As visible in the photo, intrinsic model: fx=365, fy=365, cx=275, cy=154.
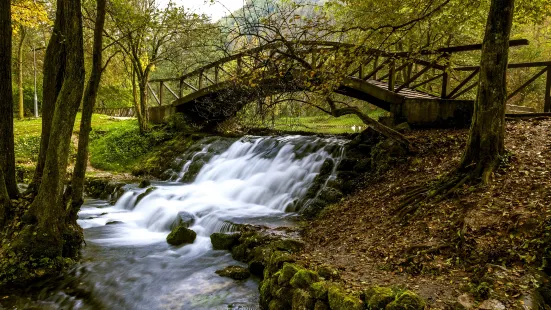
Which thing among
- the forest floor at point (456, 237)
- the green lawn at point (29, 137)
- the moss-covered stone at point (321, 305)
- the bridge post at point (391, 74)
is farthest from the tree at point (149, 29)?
the moss-covered stone at point (321, 305)

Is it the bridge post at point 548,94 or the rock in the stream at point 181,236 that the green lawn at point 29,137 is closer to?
the rock in the stream at point 181,236

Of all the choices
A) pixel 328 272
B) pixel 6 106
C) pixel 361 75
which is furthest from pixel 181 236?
pixel 361 75

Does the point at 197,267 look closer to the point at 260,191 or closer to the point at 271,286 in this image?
the point at 271,286

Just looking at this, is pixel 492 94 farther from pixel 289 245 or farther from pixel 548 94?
pixel 548 94

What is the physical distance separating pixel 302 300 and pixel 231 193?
7977mm

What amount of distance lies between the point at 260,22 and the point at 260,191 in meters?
5.58

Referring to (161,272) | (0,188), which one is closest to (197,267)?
(161,272)

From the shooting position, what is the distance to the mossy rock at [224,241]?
807 centimetres

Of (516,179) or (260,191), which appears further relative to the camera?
(260,191)

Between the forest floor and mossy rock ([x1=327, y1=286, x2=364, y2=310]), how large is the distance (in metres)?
0.33

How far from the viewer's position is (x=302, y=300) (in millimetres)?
4590

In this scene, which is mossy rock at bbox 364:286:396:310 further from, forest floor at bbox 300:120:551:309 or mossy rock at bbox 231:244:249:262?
mossy rock at bbox 231:244:249:262

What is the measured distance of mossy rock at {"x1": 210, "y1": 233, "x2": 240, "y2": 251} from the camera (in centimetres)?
807

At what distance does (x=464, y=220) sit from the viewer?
18.1 ft
